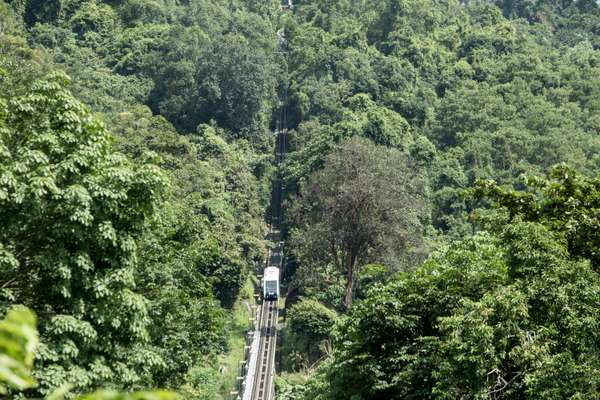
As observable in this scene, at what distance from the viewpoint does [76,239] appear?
10.9m

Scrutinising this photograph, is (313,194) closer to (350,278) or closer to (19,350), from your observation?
→ (350,278)

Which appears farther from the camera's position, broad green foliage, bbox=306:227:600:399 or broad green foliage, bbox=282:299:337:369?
broad green foliage, bbox=282:299:337:369

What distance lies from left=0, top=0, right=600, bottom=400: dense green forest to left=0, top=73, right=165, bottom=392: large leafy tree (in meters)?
0.04

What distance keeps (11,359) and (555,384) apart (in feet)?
32.3

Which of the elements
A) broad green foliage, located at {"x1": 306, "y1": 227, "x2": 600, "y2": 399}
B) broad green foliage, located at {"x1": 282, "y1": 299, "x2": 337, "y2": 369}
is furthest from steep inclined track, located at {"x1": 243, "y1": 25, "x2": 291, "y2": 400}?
broad green foliage, located at {"x1": 306, "y1": 227, "x2": 600, "y2": 399}

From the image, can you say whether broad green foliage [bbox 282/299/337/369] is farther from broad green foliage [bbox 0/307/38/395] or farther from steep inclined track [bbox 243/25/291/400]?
broad green foliage [bbox 0/307/38/395]

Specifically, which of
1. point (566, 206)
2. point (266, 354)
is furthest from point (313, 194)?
point (566, 206)

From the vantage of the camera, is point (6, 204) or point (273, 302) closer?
point (6, 204)

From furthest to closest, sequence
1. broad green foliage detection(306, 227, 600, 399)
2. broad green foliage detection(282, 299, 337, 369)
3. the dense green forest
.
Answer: broad green foliage detection(282, 299, 337, 369)
broad green foliage detection(306, 227, 600, 399)
the dense green forest

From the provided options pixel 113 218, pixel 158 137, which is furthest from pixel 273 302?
pixel 113 218

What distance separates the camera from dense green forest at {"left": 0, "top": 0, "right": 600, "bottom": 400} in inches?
431

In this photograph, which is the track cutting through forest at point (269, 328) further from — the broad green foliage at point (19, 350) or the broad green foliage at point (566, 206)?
the broad green foliage at point (19, 350)

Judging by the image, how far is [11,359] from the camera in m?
2.34

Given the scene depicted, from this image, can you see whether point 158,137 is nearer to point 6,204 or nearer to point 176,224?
point 176,224
